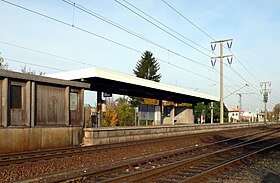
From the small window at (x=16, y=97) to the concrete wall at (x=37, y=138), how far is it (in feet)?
3.85

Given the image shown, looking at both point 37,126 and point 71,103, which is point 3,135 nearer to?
point 37,126

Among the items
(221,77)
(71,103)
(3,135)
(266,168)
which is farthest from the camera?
(221,77)

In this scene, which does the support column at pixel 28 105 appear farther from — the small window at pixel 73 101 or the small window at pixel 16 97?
the small window at pixel 73 101

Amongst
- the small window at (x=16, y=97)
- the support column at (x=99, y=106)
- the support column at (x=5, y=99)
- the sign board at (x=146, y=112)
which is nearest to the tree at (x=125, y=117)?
the sign board at (x=146, y=112)

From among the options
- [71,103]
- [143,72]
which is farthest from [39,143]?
[143,72]

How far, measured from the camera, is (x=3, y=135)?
13156mm

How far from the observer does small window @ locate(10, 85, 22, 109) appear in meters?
14.1

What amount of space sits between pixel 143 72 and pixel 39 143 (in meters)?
66.0

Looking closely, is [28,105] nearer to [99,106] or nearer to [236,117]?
[99,106]

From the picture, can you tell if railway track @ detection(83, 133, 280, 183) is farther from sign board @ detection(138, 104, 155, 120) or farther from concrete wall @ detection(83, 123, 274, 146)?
sign board @ detection(138, 104, 155, 120)

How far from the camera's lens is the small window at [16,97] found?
14115 mm

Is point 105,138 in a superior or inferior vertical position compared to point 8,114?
inferior

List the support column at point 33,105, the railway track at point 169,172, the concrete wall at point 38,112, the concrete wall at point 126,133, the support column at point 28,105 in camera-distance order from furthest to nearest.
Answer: the concrete wall at point 126,133 → the support column at point 33,105 → the support column at point 28,105 → the concrete wall at point 38,112 → the railway track at point 169,172

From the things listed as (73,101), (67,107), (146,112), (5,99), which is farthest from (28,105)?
(146,112)
